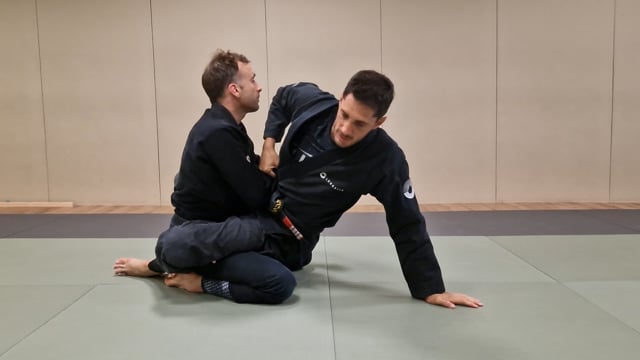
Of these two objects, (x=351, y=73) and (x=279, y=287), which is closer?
(x=279, y=287)

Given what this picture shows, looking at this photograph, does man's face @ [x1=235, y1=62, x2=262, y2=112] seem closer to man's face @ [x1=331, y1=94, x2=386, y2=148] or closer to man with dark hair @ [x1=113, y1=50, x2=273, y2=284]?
man with dark hair @ [x1=113, y1=50, x2=273, y2=284]

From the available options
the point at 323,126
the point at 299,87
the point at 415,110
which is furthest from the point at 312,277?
the point at 415,110

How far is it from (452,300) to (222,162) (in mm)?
1425

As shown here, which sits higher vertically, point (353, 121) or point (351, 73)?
point (351, 73)

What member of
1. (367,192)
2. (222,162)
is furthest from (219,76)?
(367,192)

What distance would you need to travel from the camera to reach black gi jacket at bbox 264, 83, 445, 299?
2.62 meters

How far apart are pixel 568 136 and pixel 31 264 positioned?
6.48 metres

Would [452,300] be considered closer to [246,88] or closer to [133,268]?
[246,88]

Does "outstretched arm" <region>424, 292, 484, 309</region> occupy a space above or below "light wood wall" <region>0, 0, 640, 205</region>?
below

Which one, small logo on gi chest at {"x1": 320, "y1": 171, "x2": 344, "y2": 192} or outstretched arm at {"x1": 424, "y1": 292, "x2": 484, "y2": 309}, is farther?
small logo on gi chest at {"x1": 320, "y1": 171, "x2": 344, "y2": 192}

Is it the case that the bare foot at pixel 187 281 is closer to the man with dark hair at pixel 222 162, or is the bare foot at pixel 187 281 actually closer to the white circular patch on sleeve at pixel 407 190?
the man with dark hair at pixel 222 162

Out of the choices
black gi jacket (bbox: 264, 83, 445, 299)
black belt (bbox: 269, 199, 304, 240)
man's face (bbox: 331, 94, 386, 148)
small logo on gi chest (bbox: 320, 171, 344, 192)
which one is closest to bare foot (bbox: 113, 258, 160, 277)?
black belt (bbox: 269, 199, 304, 240)

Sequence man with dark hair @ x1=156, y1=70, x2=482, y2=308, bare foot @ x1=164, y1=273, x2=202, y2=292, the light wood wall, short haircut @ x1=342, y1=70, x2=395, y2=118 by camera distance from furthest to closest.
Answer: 1. the light wood wall
2. bare foot @ x1=164, y1=273, x2=202, y2=292
3. man with dark hair @ x1=156, y1=70, x2=482, y2=308
4. short haircut @ x1=342, y1=70, x2=395, y2=118

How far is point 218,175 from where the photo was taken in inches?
109
